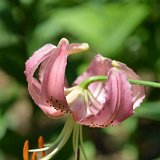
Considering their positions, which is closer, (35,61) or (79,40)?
(35,61)

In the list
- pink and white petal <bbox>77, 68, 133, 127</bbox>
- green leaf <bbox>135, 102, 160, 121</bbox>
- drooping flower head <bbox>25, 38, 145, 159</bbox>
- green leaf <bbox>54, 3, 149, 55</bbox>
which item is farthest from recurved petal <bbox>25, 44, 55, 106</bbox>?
green leaf <bbox>54, 3, 149, 55</bbox>

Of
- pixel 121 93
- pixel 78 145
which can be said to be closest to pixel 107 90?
pixel 121 93

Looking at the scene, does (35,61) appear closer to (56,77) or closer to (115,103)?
(56,77)

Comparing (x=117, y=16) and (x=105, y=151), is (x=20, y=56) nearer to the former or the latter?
(x=117, y=16)

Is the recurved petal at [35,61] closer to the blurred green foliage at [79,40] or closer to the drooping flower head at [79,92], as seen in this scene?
the drooping flower head at [79,92]

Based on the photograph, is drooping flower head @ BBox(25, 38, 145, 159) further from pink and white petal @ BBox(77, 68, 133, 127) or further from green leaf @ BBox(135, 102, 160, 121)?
green leaf @ BBox(135, 102, 160, 121)

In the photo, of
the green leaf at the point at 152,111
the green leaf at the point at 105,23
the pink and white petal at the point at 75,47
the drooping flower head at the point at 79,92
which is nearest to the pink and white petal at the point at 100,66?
the drooping flower head at the point at 79,92

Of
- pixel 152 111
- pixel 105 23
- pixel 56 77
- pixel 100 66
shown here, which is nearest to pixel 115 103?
pixel 56 77
